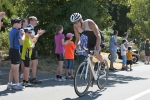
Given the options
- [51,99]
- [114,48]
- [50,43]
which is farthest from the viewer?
[50,43]

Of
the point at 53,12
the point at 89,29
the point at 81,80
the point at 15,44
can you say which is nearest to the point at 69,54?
the point at 15,44

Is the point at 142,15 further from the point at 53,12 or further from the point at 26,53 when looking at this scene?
the point at 26,53

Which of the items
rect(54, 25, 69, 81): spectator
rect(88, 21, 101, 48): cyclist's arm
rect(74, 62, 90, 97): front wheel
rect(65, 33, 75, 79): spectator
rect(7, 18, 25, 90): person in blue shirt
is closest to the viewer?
rect(74, 62, 90, 97): front wheel

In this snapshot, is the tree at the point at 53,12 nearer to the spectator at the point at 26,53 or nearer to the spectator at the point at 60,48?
the spectator at the point at 60,48

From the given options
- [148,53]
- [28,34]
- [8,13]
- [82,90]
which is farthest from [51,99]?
[8,13]

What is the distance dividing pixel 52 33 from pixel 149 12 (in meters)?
15.8

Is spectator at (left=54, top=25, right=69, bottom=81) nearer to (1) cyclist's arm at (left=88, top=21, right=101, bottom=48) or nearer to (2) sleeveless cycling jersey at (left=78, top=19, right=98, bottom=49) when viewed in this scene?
(2) sleeveless cycling jersey at (left=78, top=19, right=98, bottom=49)

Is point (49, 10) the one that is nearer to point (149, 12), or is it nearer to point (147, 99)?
point (147, 99)

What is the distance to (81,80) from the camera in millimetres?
7770

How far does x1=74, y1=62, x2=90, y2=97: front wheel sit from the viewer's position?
7.69 meters

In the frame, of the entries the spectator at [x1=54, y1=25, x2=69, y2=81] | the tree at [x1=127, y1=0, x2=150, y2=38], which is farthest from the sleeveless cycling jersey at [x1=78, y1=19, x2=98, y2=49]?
the tree at [x1=127, y1=0, x2=150, y2=38]

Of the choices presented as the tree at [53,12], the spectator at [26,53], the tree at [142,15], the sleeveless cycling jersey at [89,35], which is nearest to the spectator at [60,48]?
the spectator at [26,53]

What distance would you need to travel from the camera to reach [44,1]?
16062 millimetres

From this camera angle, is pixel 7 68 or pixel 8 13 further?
pixel 8 13
